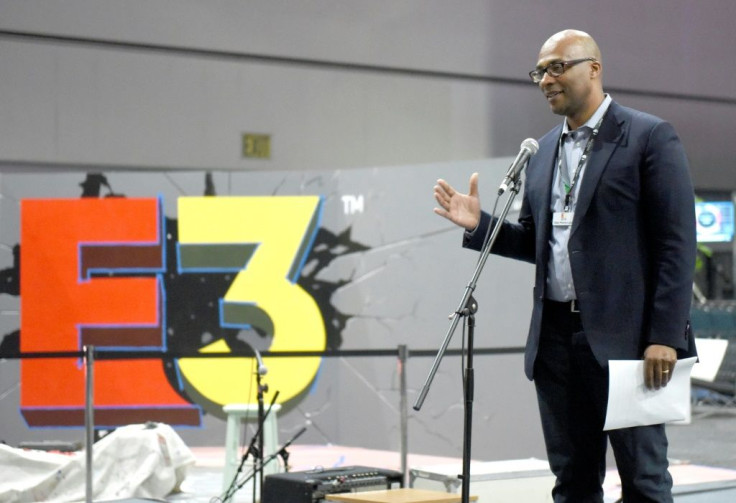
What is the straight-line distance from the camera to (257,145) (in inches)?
335

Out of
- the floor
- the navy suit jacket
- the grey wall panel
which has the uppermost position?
the grey wall panel

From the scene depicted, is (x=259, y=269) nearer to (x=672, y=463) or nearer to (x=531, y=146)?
(x=672, y=463)

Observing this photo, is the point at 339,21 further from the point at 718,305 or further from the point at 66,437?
the point at 718,305

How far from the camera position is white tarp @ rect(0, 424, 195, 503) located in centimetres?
540

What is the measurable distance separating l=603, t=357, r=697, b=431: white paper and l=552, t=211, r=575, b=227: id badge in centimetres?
38

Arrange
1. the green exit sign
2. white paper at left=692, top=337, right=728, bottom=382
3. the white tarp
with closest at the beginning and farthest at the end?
the white tarp < white paper at left=692, top=337, right=728, bottom=382 < the green exit sign

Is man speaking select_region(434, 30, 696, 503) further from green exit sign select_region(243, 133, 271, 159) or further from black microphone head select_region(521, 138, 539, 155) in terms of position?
green exit sign select_region(243, 133, 271, 159)

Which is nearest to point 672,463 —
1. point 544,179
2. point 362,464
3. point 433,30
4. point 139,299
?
point 362,464

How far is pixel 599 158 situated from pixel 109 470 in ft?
12.1

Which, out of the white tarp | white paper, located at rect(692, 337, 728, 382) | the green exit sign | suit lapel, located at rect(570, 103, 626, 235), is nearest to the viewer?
suit lapel, located at rect(570, 103, 626, 235)

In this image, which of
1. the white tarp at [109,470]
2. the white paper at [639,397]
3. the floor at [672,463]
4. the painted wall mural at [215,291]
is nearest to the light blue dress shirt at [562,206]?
the white paper at [639,397]

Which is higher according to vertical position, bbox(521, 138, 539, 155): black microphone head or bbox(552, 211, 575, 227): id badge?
bbox(521, 138, 539, 155): black microphone head

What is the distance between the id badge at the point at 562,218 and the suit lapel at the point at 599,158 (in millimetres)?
38

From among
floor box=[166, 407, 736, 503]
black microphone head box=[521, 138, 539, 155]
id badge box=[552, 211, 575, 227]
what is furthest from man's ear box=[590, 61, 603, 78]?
floor box=[166, 407, 736, 503]
